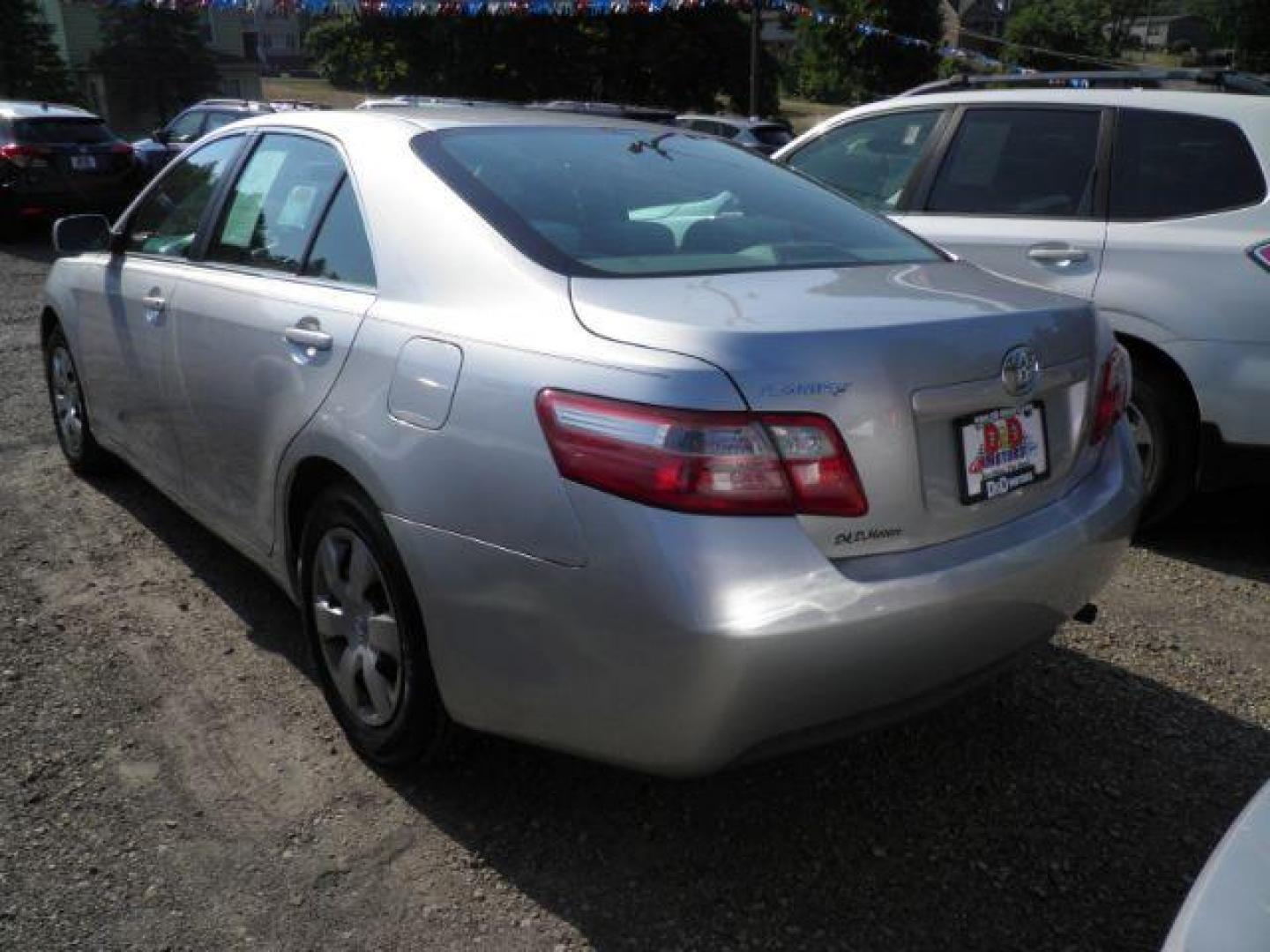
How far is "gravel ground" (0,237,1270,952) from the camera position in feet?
7.91

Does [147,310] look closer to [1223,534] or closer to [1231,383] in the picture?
[1231,383]

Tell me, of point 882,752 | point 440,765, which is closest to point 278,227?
point 440,765

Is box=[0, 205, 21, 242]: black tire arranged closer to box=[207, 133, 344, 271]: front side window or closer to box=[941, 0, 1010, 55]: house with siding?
box=[207, 133, 344, 271]: front side window

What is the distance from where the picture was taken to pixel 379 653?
278 cm

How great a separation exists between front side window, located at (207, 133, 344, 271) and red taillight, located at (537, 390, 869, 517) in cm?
138

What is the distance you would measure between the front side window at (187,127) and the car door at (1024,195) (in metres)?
14.0

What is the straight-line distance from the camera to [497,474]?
2.27 metres

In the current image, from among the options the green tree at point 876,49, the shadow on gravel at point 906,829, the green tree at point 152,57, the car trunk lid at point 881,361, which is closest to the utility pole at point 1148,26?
the green tree at point 876,49

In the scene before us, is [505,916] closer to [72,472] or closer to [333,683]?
[333,683]

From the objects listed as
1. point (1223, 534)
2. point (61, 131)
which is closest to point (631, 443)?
point (1223, 534)

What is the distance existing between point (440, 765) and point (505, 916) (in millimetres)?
533

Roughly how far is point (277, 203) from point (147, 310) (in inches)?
29.3

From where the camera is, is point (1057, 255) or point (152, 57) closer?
point (1057, 255)

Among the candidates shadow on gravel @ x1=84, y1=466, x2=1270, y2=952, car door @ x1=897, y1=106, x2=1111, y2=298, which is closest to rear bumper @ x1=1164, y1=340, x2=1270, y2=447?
car door @ x1=897, y1=106, x2=1111, y2=298
